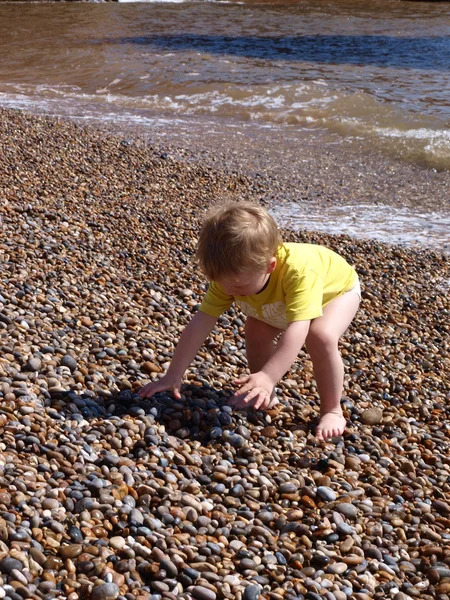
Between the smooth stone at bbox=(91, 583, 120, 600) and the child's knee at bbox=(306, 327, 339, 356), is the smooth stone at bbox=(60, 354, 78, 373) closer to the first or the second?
the child's knee at bbox=(306, 327, 339, 356)

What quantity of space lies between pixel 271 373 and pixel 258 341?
0.63m

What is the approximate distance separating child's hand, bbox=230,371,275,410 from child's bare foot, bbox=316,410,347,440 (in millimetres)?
525

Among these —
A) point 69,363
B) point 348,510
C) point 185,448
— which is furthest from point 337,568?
point 69,363

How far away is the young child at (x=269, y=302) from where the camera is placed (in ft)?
11.2

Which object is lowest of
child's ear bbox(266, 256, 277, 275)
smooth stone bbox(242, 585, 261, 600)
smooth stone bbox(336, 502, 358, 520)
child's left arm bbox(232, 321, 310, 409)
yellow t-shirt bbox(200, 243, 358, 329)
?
smooth stone bbox(336, 502, 358, 520)

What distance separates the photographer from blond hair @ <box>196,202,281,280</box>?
3408 millimetres

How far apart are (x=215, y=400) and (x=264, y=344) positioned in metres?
0.42

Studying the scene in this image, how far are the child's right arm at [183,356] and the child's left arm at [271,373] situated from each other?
0.38 meters

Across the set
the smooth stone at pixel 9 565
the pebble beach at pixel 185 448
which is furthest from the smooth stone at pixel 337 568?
the smooth stone at pixel 9 565

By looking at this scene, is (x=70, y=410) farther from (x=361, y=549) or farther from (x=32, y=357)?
(x=361, y=549)

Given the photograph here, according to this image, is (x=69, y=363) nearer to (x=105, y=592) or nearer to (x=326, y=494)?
(x=326, y=494)

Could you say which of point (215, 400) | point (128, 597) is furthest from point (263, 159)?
point (128, 597)

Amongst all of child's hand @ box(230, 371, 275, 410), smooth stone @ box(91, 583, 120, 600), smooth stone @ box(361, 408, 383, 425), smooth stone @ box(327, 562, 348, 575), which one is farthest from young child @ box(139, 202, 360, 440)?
smooth stone @ box(91, 583, 120, 600)

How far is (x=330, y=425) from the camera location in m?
3.83
